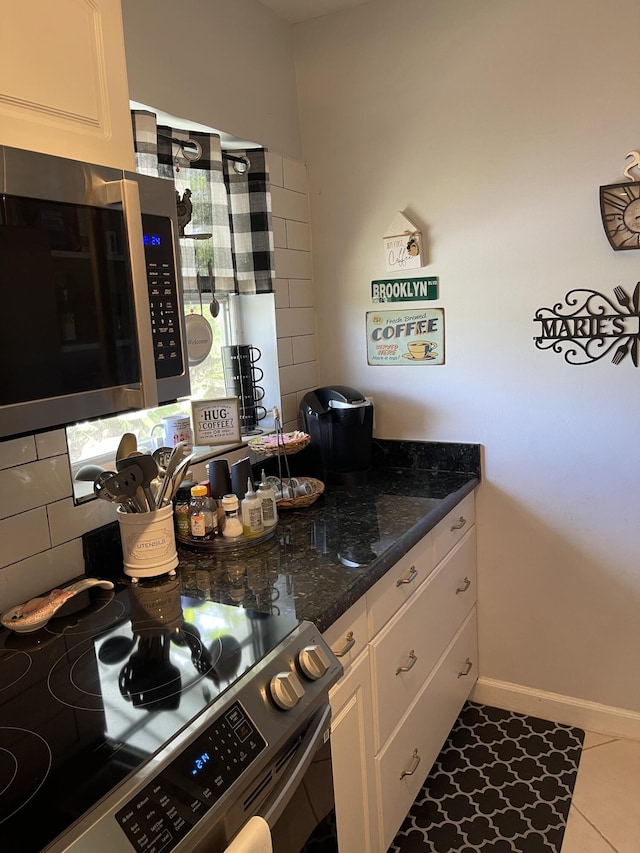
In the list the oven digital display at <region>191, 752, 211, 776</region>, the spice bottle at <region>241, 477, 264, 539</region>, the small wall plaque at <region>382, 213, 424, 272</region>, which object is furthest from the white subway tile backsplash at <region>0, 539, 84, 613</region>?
the small wall plaque at <region>382, 213, 424, 272</region>

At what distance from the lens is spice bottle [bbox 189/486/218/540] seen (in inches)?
64.9

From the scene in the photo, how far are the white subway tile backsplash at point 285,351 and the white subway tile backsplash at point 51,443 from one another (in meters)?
0.92

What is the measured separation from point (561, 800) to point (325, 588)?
108cm

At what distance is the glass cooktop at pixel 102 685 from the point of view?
0.86 m

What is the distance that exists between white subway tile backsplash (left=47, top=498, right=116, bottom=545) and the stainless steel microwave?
0.48m

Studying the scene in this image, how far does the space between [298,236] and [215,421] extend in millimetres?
769

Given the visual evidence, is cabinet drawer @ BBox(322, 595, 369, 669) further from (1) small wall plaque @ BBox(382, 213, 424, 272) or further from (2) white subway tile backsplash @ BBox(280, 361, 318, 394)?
(1) small wall plaque @ BBox(382, 213, 424, 272)

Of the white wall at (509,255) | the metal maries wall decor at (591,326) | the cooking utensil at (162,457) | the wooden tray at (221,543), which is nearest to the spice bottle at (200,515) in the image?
the wooden tray at (221,543)

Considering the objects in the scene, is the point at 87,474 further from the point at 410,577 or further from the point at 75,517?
the point at 410,577

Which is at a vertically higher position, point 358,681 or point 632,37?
point 632,37

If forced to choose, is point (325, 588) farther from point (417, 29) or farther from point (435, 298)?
point (417, 29)

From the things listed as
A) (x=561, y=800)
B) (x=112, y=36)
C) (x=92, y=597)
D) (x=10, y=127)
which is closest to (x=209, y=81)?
(x=112, y=36)

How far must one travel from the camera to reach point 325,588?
4.68 feet

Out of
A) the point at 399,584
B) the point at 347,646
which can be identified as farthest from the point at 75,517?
the point at 399,584
